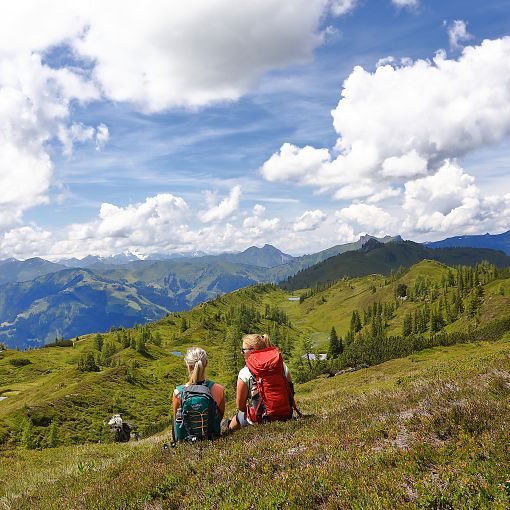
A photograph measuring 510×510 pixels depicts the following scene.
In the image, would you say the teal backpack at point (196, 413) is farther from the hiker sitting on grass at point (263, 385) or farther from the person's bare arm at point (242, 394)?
the hiker sitting on grass at point (263, 385)

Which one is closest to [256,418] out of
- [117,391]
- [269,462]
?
[269,462]

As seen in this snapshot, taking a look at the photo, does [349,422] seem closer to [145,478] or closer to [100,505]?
[145,478]

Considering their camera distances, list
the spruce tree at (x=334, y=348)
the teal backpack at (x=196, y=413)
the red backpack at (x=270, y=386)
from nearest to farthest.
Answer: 1. the teal backpack at (x=196, y=413)
2. the red backpack at (x=270, y=386)
3. the spruce tree at (x=334, y=348)

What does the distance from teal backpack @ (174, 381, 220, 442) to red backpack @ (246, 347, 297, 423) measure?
136cm

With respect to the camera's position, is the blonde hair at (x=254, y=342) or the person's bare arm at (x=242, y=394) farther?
the blonde hair at (x=254, y=342)

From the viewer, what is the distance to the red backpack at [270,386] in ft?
33.7

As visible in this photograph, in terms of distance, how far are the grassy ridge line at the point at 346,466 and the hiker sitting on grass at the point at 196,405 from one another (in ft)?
2.11

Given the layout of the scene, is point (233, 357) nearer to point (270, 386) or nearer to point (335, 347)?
point (335, 347)

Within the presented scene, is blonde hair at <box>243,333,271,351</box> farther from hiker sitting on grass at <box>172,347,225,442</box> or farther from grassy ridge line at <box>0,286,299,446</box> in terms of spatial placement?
grassy ridge line at <box>0,286,299,446</box>

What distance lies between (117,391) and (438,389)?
4317 inches

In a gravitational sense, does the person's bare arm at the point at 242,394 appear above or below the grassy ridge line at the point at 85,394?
above

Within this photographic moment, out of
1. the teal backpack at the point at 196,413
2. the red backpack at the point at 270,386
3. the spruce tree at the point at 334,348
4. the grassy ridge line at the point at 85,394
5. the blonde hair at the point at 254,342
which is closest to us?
the teal backpack at the point at 196,413

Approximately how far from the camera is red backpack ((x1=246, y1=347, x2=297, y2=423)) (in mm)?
10258

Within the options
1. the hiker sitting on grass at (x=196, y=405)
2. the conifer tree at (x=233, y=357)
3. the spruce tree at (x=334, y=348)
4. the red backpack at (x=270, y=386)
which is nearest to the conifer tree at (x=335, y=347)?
the spruce tree at (x=334, y=348)
